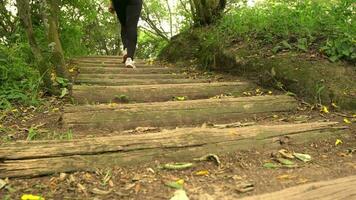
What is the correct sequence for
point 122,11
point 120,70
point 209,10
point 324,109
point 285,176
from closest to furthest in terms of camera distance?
point 285,176
point 324,109
point 120,70
point 122,11
point 209,10

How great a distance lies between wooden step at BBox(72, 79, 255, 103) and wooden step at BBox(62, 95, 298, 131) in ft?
1.33

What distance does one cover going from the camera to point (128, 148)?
91.7 inches

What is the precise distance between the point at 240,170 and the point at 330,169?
0.58 metres

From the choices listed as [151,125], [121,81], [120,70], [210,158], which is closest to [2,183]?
[210,158]

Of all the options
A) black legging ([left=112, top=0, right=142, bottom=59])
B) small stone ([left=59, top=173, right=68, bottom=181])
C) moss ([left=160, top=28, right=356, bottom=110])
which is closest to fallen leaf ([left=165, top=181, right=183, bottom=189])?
small stone ([left=59, top=173, right=68, bottom=181])

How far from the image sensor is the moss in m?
3.56

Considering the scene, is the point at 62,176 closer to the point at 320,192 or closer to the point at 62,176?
the point at 62,176

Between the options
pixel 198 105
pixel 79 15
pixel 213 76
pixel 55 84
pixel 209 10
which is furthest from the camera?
pixel 79 15

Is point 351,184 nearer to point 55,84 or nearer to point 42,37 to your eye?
point 55,84

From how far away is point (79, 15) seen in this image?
755 centimetres

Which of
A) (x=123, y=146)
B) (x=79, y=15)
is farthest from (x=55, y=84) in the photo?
(x=79, y=15)

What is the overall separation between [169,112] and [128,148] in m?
0.89

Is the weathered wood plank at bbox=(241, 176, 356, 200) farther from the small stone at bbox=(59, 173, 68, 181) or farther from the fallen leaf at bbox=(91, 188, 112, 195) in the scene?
the small stone at bbox=(59, 173, 68, 181)

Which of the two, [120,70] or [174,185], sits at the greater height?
[120,70]
